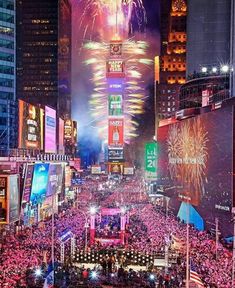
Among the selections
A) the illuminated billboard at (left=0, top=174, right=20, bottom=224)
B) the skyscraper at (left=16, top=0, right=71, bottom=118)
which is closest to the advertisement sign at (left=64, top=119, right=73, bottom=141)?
the skyscraper at (left=16, top=0, right=71, bottom=118)

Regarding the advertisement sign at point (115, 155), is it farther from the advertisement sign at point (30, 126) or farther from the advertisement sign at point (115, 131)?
the advertisement sign at point (30, 126)

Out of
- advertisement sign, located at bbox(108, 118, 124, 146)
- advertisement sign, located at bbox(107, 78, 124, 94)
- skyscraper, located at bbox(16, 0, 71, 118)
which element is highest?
skyscraper, located at bbox(16, 0, 71, 118)

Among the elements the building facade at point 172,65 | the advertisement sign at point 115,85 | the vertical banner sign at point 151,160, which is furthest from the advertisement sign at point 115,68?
the building facade at point 172,65

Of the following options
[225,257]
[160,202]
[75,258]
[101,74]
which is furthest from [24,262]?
[101,74]

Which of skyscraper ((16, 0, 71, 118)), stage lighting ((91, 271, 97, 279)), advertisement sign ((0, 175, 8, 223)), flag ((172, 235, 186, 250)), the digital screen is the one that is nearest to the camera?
stage lighting ((91, 271, 97, 279))

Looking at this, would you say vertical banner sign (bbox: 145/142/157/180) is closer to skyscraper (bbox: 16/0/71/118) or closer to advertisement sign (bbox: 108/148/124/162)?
advertisement sign (bbox: 108/148/124/162)

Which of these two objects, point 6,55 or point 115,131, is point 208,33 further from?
point 115,131

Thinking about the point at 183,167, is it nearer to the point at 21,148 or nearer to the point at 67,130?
the point at 21,148
